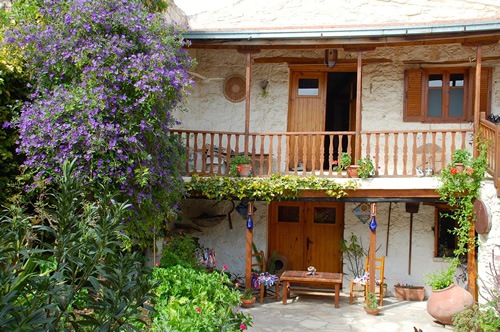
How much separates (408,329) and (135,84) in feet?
18.3

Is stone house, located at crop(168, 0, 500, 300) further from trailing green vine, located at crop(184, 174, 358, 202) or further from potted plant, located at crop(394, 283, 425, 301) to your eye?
potted plant, located at crop(394, 283, 425, 301)

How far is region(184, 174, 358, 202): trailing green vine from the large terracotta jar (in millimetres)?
2303

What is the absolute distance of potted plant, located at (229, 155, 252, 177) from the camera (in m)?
8.72

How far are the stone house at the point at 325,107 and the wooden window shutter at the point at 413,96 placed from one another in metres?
0.02

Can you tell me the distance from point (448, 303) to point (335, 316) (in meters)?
1.86

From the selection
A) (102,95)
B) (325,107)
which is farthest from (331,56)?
(102,95)

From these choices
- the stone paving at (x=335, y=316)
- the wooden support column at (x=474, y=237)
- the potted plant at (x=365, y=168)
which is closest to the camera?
the stone paving at (x=335, y=316)

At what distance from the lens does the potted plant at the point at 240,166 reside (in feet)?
28.6

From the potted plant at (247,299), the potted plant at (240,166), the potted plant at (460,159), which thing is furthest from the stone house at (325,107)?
the potted plant at (247,299)

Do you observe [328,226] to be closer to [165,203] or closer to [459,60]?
[459,60]

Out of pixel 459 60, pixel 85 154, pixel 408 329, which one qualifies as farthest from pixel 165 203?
pixel 459 60

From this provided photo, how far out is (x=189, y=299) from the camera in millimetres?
6254

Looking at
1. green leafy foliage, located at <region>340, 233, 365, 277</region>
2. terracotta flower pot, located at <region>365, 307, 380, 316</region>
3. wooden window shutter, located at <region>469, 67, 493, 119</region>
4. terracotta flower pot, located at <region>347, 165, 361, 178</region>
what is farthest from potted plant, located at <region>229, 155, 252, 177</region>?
wooden window shutter, located at <region>469, 67, 493, 119</region>

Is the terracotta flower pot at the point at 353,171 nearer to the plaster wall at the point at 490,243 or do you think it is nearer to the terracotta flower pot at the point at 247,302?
the plaster wall at the point at 490,243
